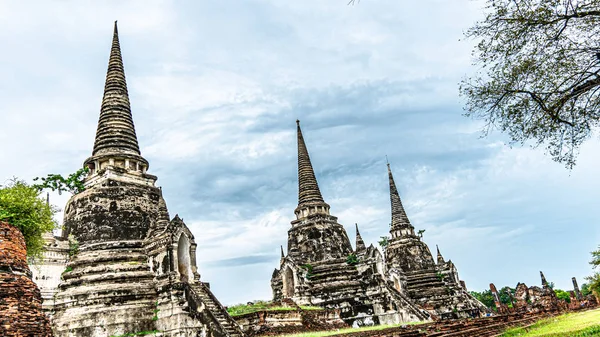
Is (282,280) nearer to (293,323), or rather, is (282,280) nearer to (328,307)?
(328,307)

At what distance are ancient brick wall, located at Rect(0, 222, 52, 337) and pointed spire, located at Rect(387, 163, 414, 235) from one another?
34.1 meters

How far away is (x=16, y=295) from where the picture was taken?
9383mm

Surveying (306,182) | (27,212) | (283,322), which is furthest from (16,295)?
(306,182)

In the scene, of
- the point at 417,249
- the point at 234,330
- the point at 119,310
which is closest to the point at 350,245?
the point at 417,249

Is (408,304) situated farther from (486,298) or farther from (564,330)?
(486,298)

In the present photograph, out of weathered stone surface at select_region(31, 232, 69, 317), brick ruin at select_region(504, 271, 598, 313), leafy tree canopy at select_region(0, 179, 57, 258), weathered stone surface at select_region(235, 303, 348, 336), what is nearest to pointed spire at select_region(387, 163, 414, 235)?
brick ruin at select_region(504, 271, 598, 313)

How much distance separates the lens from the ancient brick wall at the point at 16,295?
29.3ft

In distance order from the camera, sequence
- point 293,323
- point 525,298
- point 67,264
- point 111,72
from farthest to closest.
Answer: point 525,298 < point 111,72 < point 293,323 < point 67,264

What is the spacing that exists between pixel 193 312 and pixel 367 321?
12583 mm

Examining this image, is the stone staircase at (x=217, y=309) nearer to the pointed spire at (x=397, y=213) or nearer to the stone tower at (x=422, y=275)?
the stone tower at (x=422, y=275)

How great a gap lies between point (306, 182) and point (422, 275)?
43.8ft

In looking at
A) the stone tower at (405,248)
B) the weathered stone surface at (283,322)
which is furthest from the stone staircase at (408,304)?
the stone tower at (405,248)

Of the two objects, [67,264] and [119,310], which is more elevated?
[67,264]

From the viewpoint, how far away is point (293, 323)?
20.9 m
